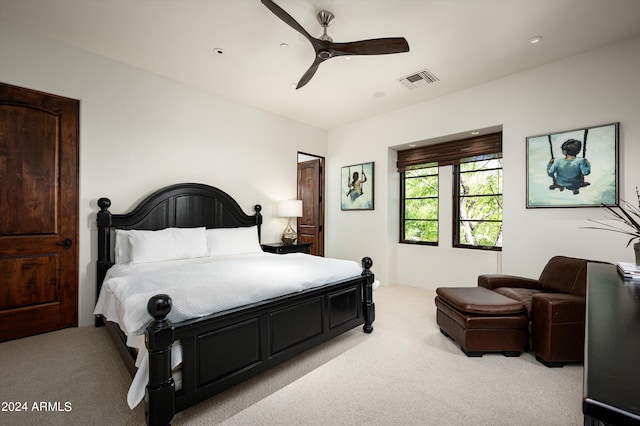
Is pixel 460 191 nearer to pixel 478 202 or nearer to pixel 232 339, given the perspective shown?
pixel 478 202

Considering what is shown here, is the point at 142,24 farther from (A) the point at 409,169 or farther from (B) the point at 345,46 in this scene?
(A) the point at 409,169

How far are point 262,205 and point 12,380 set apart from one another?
3.29 meters

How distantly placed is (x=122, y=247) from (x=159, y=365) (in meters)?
2.11

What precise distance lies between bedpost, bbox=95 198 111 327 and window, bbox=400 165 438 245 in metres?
4.32

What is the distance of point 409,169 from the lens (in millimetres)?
5121

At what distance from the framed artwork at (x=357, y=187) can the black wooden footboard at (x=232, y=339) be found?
268 cm

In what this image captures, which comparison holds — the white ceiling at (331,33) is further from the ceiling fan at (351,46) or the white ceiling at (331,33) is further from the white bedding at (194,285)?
the white bedding at (194,285)

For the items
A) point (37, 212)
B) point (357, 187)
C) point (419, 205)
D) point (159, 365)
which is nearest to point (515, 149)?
point (419, 205)

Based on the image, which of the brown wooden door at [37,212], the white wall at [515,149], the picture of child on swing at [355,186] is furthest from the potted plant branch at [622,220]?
the brown wooden door at [37,212]

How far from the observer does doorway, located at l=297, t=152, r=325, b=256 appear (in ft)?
19.1

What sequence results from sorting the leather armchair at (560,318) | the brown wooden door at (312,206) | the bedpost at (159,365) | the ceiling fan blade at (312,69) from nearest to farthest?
1. the bedpost at (159,365)
2. the leather armchair at (560,318)
3. the ceiling fan blade at (312,69)
4. the brown wooden door at (312,206)

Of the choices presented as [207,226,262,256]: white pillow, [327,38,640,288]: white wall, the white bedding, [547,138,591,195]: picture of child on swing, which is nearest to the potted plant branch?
[327,38,640,288]: white wall

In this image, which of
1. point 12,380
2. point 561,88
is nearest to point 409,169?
point 561,88

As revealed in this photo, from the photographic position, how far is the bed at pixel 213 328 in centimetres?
159
